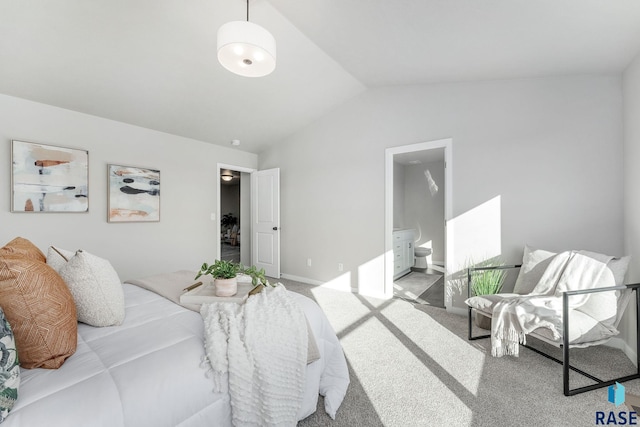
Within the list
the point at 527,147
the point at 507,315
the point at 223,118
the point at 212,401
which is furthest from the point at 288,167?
the point at 212,401

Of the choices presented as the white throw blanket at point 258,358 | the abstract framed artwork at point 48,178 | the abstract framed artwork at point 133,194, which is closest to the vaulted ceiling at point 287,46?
the abstract framed artwork at point 48,178

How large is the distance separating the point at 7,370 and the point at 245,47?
1963 millimetres

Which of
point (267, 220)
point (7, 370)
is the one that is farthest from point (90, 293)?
A: point (267, 220)

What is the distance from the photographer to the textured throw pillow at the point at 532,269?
254 cm

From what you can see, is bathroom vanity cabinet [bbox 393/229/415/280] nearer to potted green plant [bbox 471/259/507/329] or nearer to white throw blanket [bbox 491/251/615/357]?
potted green plant [bbox 471/259/507/329]

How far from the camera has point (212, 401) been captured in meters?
1.15

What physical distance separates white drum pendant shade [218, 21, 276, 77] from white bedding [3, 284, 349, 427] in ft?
5.63

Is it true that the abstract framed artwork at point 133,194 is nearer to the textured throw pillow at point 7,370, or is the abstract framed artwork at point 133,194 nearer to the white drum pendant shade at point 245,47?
the white drum pendant shade at point 245,47

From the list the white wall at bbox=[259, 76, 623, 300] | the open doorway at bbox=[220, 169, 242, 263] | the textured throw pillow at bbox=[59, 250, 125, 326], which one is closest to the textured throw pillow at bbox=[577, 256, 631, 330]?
the white wall at bbox=[259, 76, 623, 300]

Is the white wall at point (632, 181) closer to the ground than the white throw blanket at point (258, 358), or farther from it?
farther from it

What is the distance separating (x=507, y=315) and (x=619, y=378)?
804 millimetres

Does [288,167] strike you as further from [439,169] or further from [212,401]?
[212,401]

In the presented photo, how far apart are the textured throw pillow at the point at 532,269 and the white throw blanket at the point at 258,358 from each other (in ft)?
7.36

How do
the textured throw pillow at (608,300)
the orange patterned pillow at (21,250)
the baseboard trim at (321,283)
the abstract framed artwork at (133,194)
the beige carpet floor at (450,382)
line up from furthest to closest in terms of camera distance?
the baseboard trim at (321,283) → the abstract framed artwork at (133,194) → the textured throw pillow at (608,300) → the beige carpet floor at (450,382) → the orange patterned pillow at (21,250)
